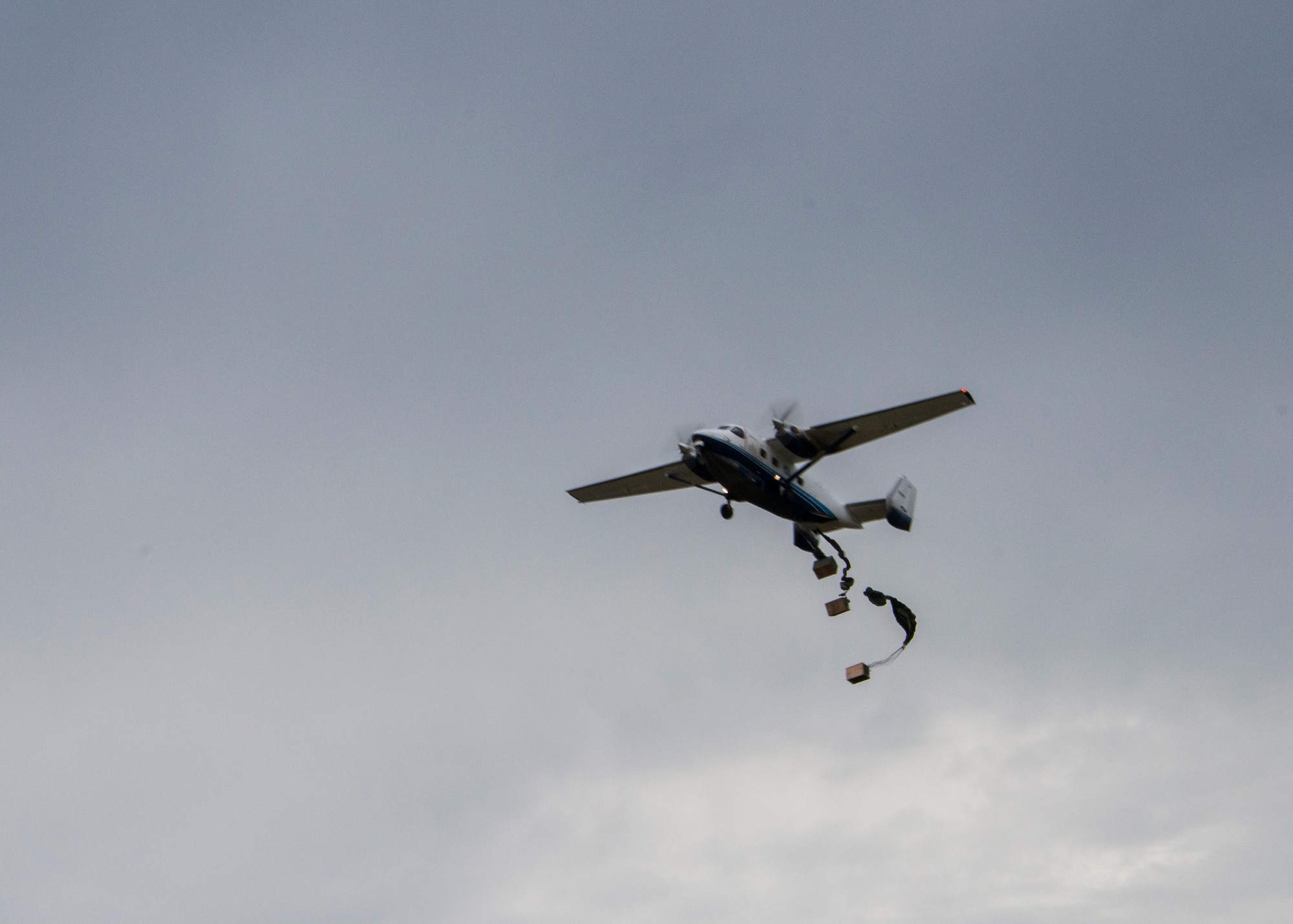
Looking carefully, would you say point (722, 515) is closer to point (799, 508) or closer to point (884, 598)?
point (799, 508)

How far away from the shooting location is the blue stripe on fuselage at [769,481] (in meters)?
40.9

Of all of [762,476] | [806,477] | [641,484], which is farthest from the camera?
[641,484]

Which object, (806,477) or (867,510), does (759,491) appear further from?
(867,510)

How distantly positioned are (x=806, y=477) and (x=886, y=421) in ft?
12.9

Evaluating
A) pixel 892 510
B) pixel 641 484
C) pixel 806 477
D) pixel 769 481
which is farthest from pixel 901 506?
pixel 641 484

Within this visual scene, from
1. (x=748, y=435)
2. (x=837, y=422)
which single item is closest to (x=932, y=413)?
(x=837, y=422)

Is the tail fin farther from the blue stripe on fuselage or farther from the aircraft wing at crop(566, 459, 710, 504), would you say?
the aircraft wing at crop(566, 459, 710, 504)

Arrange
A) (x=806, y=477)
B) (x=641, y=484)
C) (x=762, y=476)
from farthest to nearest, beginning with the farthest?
(x=641, y=484) < (x=806, y=477) < (x=762, y=476)

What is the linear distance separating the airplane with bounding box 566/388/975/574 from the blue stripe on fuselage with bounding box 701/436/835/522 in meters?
0.02

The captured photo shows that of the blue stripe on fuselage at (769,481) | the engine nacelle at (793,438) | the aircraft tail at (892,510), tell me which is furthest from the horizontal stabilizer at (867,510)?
the engine nacelle at (793,438)

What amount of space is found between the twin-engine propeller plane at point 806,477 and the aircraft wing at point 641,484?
1.45 ft

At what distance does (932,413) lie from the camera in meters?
42.1

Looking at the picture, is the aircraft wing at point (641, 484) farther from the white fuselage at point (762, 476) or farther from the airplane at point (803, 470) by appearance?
the white fuselage at point (762, 476)

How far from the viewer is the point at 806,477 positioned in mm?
44375
